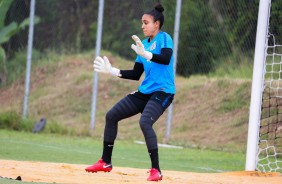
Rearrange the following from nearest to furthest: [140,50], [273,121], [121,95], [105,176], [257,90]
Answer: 1. [140,50]
2. [105,176]
3. [257,90]
4. [273,121]
5. [121,95]

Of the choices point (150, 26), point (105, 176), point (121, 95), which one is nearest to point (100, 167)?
point (105, 176)

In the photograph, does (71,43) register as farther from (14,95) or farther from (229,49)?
(229,49)

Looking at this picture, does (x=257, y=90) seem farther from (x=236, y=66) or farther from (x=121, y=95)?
(x=121, y=95)

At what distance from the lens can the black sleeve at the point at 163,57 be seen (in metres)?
8.64

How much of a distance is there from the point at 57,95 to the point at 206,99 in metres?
5.21

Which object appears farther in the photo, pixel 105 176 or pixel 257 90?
pixel 257 90

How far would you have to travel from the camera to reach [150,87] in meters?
8.99

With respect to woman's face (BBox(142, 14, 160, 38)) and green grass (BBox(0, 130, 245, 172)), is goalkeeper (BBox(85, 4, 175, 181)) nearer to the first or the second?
woman's face (BBox(142, 14, 160, 38))

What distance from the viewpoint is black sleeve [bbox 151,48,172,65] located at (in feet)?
28.3

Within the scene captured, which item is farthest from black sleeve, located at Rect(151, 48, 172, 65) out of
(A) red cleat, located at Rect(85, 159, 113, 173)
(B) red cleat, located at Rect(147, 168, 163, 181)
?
(A) red cleat, located at Rect(85, 159, 113, 173)

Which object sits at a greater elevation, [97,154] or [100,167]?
[97,154]

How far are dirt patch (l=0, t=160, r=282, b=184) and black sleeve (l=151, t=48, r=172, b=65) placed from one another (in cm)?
129

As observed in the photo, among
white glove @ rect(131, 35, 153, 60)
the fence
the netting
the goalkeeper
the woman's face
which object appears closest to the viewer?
→ white glove @ rect(131, 35, 153, 60)

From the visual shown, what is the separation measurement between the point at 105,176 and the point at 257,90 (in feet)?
10.6
